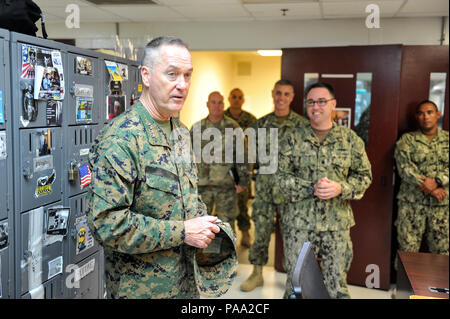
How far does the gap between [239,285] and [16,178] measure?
253 cm

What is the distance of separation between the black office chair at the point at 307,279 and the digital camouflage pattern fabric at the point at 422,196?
2690 millimetres

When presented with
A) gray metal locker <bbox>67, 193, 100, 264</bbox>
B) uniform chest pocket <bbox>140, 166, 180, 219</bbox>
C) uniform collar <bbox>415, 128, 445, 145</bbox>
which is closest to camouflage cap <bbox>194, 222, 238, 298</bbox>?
uniform chest pocket <bbox>140, 166, 180, 219</bbox>

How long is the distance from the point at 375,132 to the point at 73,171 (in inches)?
108

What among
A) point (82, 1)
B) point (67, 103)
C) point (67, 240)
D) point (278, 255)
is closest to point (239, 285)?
point (278, 255)

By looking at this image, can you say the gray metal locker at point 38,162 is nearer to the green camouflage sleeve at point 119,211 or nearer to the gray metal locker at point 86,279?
the gray metal locker at point 86,279

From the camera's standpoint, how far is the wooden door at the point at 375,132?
379 centimetres

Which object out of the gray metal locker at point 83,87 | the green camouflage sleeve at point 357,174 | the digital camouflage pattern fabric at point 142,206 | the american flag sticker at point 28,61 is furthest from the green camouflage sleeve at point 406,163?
the american flag sticker at point 28,61

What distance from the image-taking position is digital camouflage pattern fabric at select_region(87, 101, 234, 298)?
140 centimetres

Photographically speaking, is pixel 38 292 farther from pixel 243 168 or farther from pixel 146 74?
pixel 243 168

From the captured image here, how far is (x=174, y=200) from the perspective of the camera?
1.58 m

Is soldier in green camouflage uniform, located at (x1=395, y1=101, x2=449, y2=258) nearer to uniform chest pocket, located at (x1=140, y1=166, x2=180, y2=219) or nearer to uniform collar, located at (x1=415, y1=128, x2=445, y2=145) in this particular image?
uniform collar, located at (x1=415, y1=128, x2=445, y2=145)

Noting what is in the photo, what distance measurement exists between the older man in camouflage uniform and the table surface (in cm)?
150

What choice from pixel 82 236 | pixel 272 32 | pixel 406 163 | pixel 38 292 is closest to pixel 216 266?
pixel 38 292
